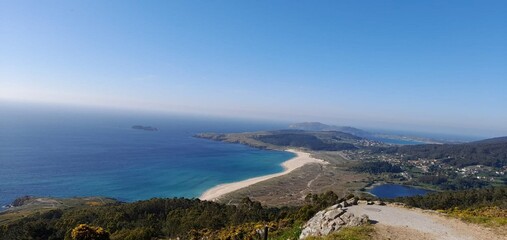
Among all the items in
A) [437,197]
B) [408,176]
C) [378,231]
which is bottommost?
[408,176]

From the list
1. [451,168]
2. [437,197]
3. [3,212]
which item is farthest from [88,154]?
[451,168]

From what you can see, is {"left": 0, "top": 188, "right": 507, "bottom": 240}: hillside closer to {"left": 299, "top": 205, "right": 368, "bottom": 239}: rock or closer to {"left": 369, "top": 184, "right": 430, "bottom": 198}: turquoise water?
{"left": 299, "top": 205, "right": 368, "bottom": 239}: rock

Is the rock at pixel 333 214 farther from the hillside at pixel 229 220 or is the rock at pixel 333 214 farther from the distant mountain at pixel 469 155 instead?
the distant mountain at pixel 469 155

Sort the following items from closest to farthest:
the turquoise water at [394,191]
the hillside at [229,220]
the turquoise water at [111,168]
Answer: the hillside at [229,220] < the turquoise water at [111,168] < the turquoise water at [394,191]

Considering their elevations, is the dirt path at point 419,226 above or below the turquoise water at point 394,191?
above

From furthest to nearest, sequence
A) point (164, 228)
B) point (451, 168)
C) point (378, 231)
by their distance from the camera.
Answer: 1. point (451, 168)
2. point (164, 228)
3. point (378, 231)

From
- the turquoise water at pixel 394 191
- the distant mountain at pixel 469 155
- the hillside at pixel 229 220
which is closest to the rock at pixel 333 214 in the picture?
the hillside at pixel 229 220

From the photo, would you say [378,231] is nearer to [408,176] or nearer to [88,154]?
[408,176]

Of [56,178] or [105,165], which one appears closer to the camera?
[56,178]
